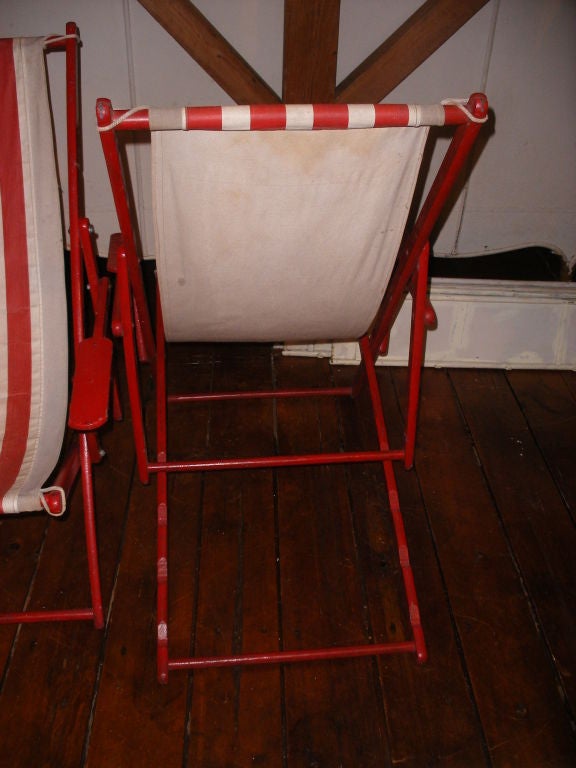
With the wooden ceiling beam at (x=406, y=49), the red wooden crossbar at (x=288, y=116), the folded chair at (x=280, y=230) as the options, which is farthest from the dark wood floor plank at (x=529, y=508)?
the red wooden crossbar at (x=288, y=116)

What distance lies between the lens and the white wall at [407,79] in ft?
5.48

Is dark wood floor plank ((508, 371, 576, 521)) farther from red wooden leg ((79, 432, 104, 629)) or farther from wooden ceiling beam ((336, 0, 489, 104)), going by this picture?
red wooden leg ((79, 432, 104, 629))

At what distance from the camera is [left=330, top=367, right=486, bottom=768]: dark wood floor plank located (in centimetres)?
131

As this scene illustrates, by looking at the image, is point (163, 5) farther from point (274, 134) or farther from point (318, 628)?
point (318, 628)

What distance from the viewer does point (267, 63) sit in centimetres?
174

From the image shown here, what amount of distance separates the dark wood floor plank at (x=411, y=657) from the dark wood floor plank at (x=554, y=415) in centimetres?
41

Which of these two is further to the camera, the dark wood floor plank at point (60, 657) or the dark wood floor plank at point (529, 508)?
the dark wood floor plank at point (529, 508)

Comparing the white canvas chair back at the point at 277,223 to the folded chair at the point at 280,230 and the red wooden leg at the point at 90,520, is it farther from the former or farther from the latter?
the red wooden leg at the point at 90,520

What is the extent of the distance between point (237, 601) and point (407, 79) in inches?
54.9

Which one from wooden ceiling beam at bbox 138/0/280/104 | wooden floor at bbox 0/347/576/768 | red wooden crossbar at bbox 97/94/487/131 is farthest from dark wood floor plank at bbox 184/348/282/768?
red wooden crossbar at bbox 97/94/487/131

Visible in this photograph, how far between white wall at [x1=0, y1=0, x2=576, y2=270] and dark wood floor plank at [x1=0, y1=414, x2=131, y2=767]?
0.91 metres

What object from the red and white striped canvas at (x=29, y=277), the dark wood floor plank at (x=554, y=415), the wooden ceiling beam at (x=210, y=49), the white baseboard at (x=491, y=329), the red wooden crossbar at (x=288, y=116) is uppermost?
the wooden ceiling beam at (x=210, y=49)

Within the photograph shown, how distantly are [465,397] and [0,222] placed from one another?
1.39 metres

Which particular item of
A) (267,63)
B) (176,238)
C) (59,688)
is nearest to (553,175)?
(267,63)
